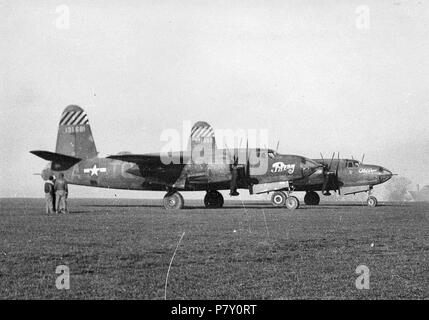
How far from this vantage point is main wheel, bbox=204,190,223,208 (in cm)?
2664

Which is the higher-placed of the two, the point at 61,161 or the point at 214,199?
A: the point at 61,161

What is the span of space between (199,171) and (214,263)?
17076 millimetres

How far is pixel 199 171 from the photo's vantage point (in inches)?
967

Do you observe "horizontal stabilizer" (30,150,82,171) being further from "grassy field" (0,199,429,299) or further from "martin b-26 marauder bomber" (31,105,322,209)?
"grassy field" (0,199,429,299)

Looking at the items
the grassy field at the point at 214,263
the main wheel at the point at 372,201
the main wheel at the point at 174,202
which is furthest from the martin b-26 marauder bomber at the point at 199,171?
the grassy field at the point at 214,263

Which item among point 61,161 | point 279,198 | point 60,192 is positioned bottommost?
point 279,198

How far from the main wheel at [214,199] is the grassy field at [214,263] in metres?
14.2

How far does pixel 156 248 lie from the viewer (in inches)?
356

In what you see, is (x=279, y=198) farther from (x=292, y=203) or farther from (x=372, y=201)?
(x=372, y=201)

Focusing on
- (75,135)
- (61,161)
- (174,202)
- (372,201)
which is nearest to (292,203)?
(174,202)

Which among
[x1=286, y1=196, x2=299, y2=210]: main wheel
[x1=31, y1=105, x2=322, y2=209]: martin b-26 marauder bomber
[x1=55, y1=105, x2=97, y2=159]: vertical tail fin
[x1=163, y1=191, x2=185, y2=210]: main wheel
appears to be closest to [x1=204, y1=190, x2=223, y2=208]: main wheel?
[x1=31, y1=105, x2=322, y2=209]: martin b-26 marauder bomber
